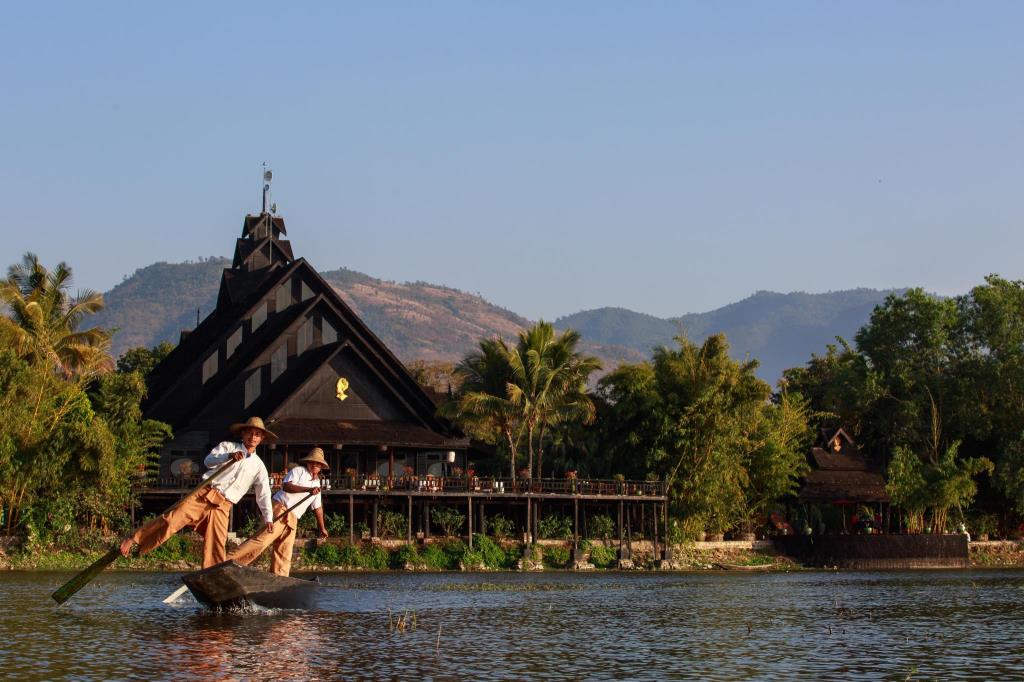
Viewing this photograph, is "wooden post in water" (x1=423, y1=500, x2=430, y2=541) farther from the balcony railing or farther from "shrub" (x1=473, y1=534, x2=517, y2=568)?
"shrub" (x1=473, y1=534, x2=517, y2=568)

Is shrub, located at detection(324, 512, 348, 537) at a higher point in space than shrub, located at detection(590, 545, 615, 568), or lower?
higher

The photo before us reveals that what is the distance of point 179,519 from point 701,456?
38.8 metres

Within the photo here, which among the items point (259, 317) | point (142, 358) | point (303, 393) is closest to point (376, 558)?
point (303, 393)

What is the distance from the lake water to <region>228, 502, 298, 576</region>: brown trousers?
3.26 ft

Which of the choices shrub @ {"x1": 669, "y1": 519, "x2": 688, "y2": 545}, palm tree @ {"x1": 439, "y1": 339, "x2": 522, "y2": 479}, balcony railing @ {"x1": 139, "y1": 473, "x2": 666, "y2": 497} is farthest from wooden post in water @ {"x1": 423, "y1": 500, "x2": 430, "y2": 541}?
shrub @ {"x1": 669, "y1": 519, "x2": 688, "y2": 545}

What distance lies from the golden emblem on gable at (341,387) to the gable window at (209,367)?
22.3 feet

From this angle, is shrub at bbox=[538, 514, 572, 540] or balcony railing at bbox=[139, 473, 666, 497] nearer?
balcony railing at bbox=[139, 473, 666, 497]

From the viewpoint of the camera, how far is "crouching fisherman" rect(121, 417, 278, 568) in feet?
71.8

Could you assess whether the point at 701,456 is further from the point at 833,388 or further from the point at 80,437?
the point at 80,437

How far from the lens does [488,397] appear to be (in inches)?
2174

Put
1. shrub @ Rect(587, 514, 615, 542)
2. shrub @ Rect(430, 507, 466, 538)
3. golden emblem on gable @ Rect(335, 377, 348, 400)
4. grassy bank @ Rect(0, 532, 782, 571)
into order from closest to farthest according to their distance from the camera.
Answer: grassy bank @ Rect(0, 532, 782, 571) < shrub @ Rect(430, 507, 466, 538) < golden emblem on gable @ Rect(335, 377, 348, 400) < shrub @ Rect(587, 514, 615, 542)

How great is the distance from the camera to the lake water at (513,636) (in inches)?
716

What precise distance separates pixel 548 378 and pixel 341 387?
27.8ft

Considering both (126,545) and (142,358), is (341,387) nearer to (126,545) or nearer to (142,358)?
(126,545)
